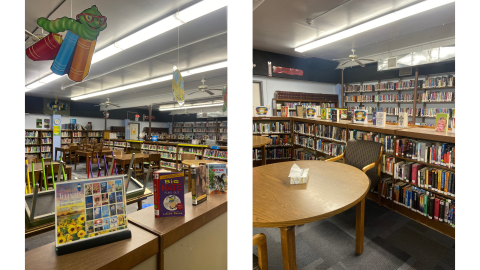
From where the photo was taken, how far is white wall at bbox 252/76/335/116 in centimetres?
748

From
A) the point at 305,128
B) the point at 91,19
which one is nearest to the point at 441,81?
the point at 305,128

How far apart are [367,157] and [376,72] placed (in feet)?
21.7

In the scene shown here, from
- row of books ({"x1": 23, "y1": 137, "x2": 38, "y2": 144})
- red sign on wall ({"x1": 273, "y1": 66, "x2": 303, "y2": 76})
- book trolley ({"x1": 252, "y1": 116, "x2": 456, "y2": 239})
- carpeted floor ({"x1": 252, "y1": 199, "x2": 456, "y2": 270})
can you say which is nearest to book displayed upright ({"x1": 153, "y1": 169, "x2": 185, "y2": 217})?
row of books ({"x1": 23, "y1": 137, "x2": 38, "y2": 144})

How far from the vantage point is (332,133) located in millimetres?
4465

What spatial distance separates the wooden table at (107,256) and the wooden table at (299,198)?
535 mm

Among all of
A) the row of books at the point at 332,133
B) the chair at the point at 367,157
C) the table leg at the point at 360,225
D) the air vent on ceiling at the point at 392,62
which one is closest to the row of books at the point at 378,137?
the row of books at the point at 332,133

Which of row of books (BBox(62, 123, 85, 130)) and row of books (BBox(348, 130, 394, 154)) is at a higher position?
row of books (BBox(62, 123, 85, 130))

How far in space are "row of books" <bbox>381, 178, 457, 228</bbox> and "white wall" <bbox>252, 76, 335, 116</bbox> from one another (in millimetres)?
4910

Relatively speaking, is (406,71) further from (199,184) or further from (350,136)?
(199,184)

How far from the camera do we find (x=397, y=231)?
248 cm

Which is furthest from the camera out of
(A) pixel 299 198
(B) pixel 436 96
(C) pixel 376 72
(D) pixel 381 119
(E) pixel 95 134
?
(C) pixel 376 72

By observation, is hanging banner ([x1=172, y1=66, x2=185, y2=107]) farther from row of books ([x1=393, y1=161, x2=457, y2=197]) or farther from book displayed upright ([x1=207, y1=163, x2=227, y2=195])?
row of books ([x1=393, y1=161, x2=457, y2=197])

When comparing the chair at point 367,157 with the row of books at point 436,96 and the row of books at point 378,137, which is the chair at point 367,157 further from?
the row of books at point 436,96

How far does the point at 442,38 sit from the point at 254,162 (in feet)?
21.4
